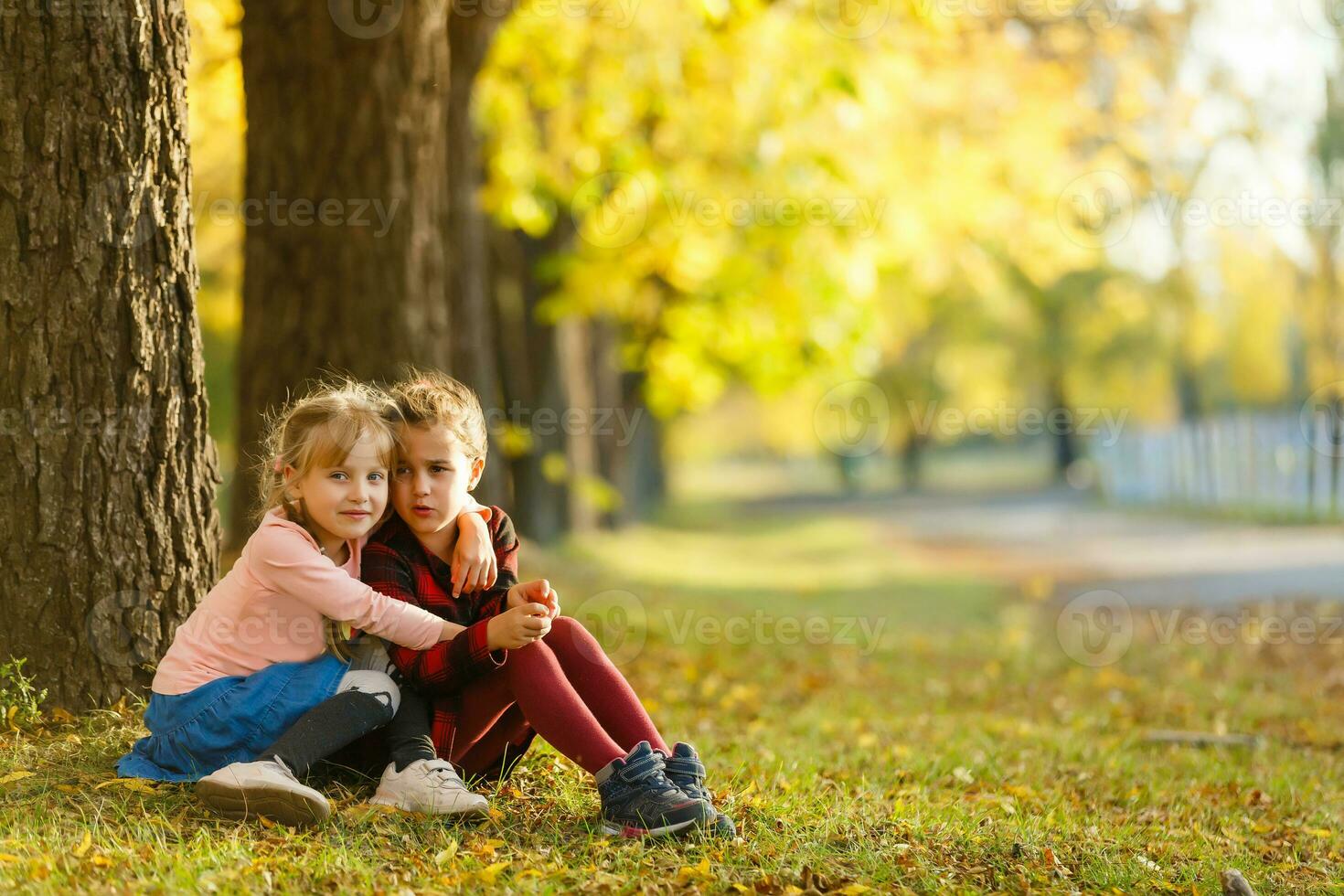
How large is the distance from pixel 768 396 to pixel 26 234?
15.0 m

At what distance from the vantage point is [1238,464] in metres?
23.1

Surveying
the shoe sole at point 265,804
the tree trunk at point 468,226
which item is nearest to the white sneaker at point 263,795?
the shoe sole at point 265,804

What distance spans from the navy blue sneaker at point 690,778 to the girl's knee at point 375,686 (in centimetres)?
81

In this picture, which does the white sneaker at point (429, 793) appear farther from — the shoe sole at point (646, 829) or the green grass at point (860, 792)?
the shoe sole at point (646, 829)

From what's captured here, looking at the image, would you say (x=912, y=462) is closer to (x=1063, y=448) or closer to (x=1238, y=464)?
(x=1063, y=448)

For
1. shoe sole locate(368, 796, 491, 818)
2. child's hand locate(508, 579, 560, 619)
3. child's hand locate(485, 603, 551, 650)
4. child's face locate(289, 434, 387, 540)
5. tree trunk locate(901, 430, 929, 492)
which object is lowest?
tree trunk locate(901, 430, 929, 492)

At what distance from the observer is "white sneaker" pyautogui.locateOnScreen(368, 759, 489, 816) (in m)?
3.79

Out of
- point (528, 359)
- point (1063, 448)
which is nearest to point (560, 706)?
point (528, 359)

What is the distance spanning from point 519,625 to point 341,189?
3982 mm

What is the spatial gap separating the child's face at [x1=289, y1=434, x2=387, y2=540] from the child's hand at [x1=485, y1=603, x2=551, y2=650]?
0.51 meters

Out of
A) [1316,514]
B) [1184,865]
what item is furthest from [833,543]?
[1184,865]

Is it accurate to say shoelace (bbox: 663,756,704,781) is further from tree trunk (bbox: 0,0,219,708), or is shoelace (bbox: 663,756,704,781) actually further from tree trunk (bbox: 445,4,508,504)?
tree trunk (bbox: 445,4,508,504)

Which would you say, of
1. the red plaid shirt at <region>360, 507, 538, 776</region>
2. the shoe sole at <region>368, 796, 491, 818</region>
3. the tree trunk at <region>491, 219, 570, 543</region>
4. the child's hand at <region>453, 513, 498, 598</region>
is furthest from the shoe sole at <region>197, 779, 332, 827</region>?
the tree trunk at <region>491, 219, 570, 543</region>

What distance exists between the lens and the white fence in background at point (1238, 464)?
2027cm
